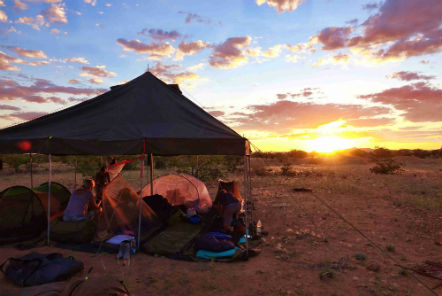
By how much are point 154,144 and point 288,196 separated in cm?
807

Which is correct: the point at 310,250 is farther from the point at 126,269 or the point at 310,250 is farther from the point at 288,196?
the point at 288,196

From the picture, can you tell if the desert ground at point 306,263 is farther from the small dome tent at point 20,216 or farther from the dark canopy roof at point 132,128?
the dark canopy roof at point 132,128

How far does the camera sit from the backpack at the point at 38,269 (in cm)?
466

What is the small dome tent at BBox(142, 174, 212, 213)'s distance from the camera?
911 cm

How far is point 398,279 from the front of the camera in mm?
5117

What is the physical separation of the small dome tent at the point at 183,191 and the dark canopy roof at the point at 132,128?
7.68ft

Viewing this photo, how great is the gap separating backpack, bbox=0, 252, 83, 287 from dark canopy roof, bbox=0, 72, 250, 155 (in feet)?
7.46

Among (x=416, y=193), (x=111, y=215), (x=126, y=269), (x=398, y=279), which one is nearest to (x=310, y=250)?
(x=398, y=279)

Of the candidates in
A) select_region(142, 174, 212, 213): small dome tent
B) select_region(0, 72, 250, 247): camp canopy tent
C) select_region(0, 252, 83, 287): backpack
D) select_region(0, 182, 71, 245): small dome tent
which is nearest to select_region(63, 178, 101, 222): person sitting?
select_region(0, 182, 71, 245): small dome tent

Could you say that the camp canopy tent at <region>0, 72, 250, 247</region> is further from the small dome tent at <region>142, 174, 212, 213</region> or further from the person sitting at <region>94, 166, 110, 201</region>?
the small dome tent at <region>142, 174, 212, 213</region>

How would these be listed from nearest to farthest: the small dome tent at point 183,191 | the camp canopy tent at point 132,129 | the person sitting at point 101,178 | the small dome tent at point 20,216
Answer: the camp canopy tent at point 132,129, the small dome tent at point 20,216, the person sitting at point 101,178, the small dome tent at point 183,191

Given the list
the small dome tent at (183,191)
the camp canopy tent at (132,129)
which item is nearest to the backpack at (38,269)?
the camp canopy tent at (132,129)

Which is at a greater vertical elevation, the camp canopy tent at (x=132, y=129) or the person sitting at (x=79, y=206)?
the camp canopy tent at (x=132, y=129)

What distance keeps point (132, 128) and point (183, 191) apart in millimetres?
3188
